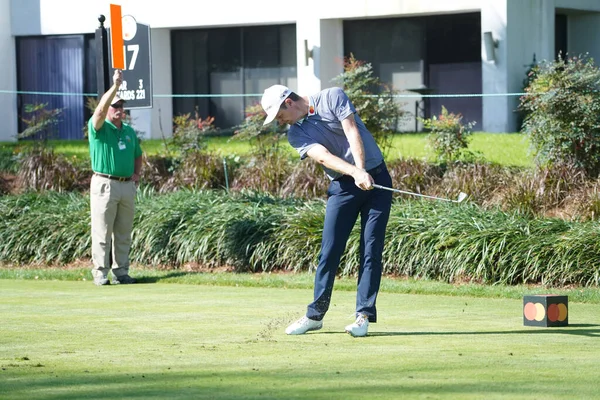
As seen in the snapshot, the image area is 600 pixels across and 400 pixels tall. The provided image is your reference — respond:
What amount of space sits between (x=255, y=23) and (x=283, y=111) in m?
19.0

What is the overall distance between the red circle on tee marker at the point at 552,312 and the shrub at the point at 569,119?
6.80 m

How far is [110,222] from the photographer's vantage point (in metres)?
12.9

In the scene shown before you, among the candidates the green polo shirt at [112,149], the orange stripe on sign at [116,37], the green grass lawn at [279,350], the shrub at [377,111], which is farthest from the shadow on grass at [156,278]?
the shrub at [377,111]

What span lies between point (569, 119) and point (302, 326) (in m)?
7.76

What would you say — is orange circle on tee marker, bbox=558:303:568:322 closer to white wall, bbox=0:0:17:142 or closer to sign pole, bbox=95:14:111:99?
sign pole, bbox=95:14:111:99

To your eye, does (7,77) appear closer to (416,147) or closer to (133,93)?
(416,147)

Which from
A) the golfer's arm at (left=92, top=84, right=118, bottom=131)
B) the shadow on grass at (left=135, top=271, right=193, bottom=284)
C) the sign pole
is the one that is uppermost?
the sign pole

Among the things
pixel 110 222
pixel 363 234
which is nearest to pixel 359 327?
pixel 363 234

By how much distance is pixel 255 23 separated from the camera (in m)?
26.7

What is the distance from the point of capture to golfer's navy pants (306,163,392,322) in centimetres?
814

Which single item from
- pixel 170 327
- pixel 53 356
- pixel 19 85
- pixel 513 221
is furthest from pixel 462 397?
pixel 19 85

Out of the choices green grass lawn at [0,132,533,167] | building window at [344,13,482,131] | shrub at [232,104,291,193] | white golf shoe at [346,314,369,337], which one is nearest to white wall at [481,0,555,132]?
green grass lawn at [0,132,533,167]

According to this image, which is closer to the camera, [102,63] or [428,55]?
[102,63]

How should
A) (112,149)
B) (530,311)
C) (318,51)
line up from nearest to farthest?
(530,311)
(112,149)
(318,51)
